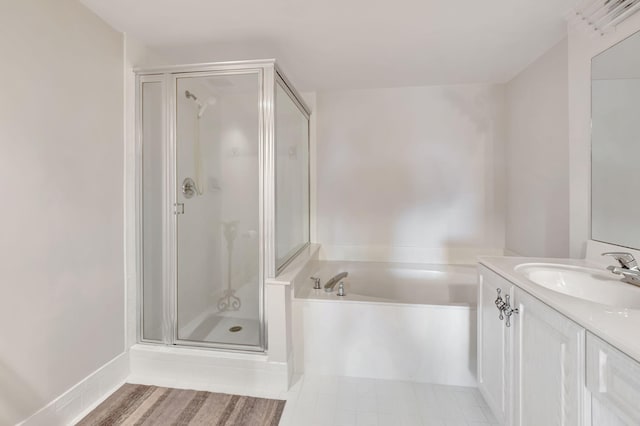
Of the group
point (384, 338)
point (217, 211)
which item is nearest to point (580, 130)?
point (384, 338)

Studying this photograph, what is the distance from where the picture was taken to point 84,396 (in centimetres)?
156

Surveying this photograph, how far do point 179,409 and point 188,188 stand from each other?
1.34m

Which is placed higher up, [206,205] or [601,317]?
[206,205]

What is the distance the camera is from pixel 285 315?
5.77 ft

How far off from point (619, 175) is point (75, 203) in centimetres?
284

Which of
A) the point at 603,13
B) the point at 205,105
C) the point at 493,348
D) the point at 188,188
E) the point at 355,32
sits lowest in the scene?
the point at 493,348

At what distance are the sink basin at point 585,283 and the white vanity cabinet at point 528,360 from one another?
193 mm

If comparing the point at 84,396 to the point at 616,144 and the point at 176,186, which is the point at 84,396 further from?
the point at 616,144

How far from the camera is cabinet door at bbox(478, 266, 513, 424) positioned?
4.30 feet

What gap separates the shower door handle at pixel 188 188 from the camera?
1934 millimetres

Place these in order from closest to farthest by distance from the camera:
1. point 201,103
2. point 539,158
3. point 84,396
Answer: point 84,396
point 201,103
point 539,158

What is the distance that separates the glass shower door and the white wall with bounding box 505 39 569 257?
211cm

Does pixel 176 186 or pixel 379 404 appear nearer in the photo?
pixel 379 404

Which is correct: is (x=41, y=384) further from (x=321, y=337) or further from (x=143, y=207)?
(x=321, y=337)
